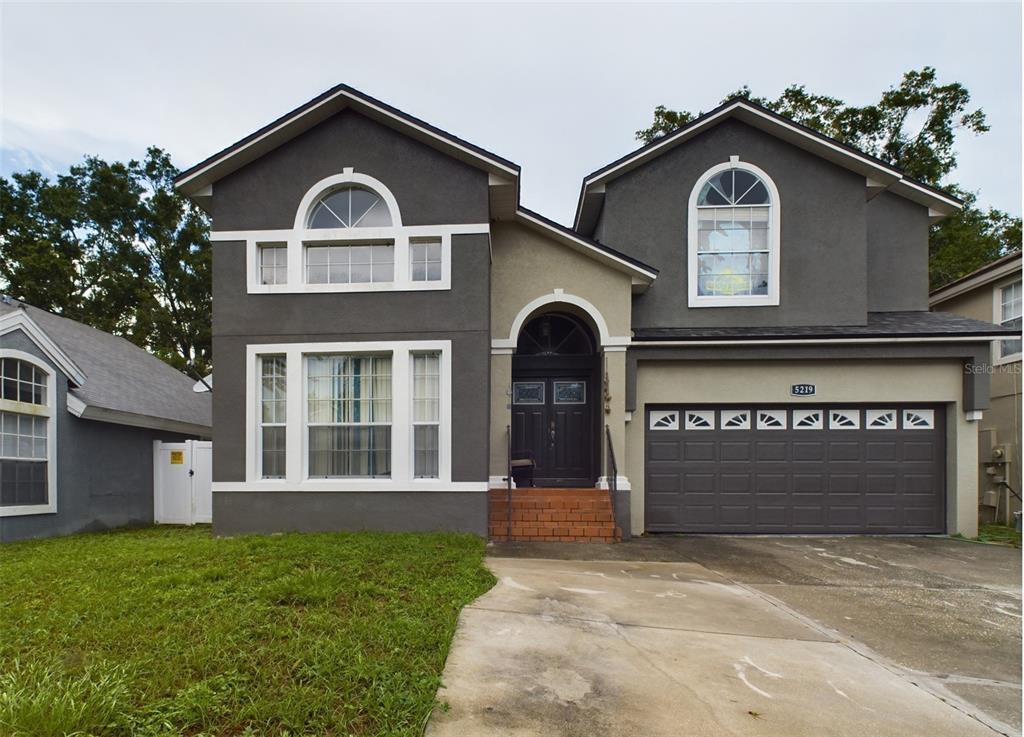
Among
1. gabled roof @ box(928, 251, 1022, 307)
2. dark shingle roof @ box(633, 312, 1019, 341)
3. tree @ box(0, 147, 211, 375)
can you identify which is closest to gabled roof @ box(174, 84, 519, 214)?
dark shingle roof @ box(633, 312, 1019, 341)

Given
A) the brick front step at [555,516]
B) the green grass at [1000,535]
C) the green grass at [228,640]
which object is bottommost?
the green grass at [1000,535]

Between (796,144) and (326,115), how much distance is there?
8867 millimetres

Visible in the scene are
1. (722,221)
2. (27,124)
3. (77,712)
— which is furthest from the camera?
(27,124)

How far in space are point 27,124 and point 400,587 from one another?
26502 mm

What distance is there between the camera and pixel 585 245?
9.47m

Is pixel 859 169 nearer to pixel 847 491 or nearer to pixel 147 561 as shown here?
pixel 847 491

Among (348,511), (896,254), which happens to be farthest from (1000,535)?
(348,511)

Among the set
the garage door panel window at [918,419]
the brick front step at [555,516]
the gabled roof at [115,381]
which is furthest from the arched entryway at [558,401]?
the gabled roof at [115,381]

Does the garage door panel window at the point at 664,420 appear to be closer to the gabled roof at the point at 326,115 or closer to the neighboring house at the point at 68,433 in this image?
the gabled roof at the point at 326,115

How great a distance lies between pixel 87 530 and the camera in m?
9.66

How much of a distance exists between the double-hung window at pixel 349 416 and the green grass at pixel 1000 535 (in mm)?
10593

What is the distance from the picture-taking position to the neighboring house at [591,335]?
834 centimetres

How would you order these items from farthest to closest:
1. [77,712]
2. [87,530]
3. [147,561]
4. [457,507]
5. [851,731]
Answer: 1. [87,530]
2. [457,507]
3. [147,561]
4. [851,731]
5. [77,712]

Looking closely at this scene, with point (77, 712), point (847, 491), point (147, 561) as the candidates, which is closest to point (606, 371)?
point (847, 491)
